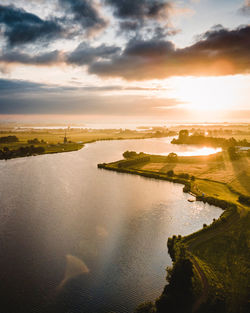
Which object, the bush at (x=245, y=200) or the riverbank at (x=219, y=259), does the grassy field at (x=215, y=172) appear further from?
the riverbank at (x=219, y=259)

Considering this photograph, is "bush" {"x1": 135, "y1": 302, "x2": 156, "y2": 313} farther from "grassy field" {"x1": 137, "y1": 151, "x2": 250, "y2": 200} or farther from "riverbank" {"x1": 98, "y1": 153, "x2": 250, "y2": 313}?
"grassy field" {"x1": 137, "y1": 151, "x2": 250, "y2": 200}

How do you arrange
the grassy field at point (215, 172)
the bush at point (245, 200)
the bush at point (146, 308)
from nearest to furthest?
the bush at point (146, 308)
the bush at point (245, 200)
the grassy field at point (215, 172)

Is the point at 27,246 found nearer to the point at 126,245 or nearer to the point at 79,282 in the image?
the point at 79,282

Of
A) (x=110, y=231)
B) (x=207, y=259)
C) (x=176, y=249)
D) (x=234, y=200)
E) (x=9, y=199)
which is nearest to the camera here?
(x=207, y=259)

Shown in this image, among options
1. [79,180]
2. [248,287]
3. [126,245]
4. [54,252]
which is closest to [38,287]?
[54,252]

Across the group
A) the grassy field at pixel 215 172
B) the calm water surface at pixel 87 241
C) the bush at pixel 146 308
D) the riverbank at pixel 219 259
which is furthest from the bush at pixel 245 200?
the bush at pixel 146 308

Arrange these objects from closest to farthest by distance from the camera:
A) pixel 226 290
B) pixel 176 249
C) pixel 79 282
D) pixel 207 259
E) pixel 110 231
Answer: pixel 226 290
pixel 79 282
pixel 207 259
pixel 176 249
pixel 110 231

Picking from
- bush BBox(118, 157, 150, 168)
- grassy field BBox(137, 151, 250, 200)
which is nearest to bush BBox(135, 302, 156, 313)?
grassy field BBox(137, 151, 250, 200)

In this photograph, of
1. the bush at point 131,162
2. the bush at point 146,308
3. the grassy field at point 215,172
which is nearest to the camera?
the bush at point 146,308

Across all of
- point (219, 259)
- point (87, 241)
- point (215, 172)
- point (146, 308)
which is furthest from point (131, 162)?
point (146, 308)
